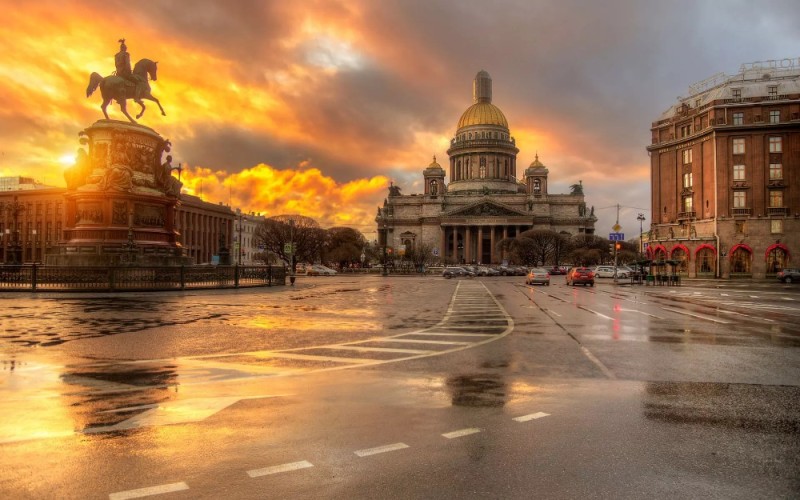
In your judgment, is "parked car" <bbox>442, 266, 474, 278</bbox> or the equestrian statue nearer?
the equestrian statue

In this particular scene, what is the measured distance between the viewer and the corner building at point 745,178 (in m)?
60.8

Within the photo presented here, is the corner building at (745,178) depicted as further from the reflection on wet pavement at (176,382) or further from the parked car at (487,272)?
the reflection on wet pavement at (176,382)

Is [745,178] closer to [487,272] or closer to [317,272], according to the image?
[487,272]

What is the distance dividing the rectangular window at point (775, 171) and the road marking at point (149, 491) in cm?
7218

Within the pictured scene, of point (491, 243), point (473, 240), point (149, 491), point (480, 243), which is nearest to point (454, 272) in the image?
point (480, 243)

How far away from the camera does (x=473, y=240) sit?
477 ft

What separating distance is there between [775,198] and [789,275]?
10823 mm

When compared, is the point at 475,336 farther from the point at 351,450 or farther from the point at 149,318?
the point at 149,318

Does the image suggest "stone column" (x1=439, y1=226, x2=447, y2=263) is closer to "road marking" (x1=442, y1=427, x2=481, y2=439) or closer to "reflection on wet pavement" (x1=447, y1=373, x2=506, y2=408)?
"reflection on wet pavement" (x1=447, y1=373, x2=506, y2=408)

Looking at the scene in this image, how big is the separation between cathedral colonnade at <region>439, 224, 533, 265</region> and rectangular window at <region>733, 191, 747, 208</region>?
7187cm

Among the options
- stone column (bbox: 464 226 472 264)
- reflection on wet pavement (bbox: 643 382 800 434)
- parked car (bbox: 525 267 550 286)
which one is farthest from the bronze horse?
stone column (bbox: 464 226 472 264)

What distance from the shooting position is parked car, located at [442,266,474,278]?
76125 millimetres

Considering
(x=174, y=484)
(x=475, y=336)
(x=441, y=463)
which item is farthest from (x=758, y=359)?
(x=174, y=484)

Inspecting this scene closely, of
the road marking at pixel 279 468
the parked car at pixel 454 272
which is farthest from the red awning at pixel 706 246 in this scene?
the road marking at pixel 279 468
